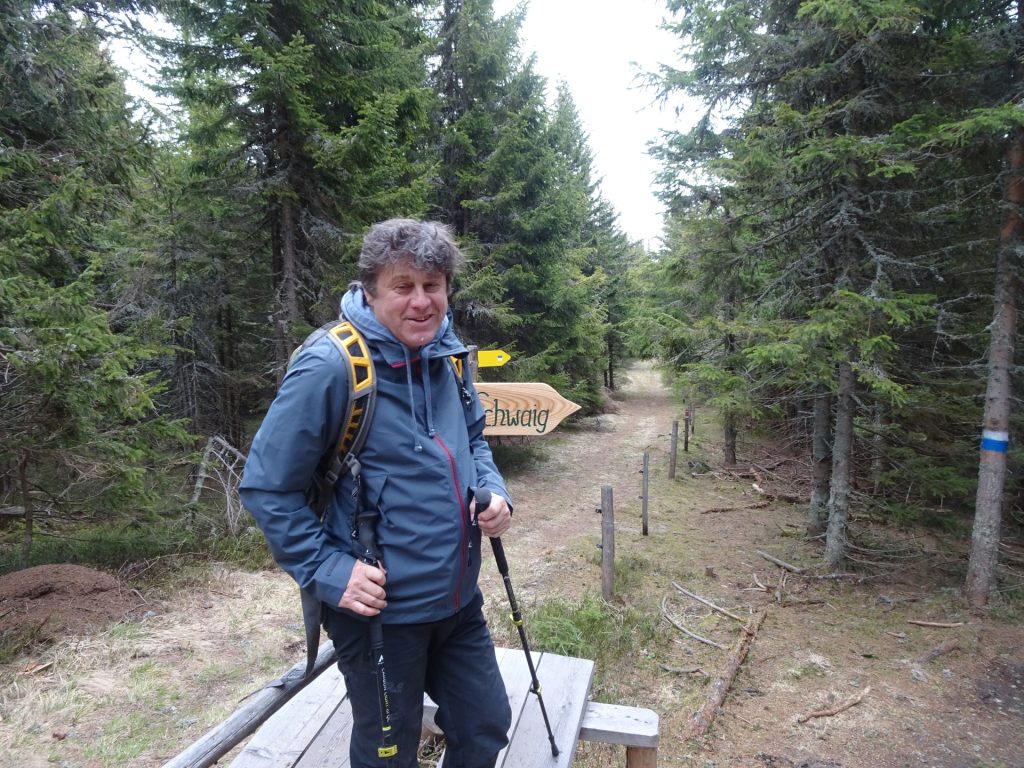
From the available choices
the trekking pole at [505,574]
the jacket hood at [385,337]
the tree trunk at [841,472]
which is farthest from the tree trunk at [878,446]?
the jacket hood at [385,337]

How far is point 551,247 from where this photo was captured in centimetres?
1365

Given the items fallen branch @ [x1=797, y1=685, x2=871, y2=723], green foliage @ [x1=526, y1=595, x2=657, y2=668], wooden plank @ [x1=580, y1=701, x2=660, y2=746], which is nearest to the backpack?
wooden plank @ [x1=580, y1=701, x2=660, y2=746]

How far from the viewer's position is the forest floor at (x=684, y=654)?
421 cm

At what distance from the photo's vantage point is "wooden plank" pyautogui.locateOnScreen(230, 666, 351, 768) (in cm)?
261

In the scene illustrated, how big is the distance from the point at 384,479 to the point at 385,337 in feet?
1.56

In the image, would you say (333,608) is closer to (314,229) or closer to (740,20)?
(314,229)

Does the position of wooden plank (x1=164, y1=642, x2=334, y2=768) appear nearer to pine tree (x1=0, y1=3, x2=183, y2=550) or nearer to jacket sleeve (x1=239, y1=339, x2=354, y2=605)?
jacket sleeve (x1=239, y1=339, x2=354, y2=605)

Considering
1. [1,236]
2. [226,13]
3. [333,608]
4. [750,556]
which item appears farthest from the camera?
[750,556]

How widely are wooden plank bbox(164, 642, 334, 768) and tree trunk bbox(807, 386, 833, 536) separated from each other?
835cm

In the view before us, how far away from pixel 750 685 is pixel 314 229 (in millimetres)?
7815

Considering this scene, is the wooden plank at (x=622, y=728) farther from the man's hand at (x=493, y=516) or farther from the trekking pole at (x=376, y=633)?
the man's hand at (x=493, y=516)

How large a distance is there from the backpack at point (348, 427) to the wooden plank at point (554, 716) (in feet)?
4.62

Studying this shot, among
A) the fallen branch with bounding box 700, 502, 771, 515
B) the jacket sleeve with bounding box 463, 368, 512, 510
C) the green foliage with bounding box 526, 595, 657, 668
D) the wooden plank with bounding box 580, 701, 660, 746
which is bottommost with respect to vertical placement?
the fallen branch with bounding box 700, 502, 771, 515

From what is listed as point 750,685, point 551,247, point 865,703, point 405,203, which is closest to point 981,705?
point 865,703
